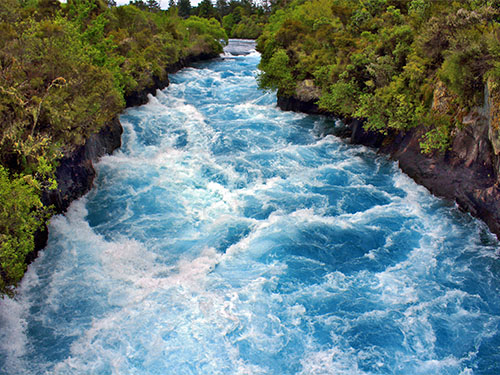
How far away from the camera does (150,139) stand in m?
20.8

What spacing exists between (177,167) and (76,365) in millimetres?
10324

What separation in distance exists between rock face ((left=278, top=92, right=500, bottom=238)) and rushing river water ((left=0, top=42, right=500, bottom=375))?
1.59 ft

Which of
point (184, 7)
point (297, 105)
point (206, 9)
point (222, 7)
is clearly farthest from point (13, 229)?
point (222, 7)

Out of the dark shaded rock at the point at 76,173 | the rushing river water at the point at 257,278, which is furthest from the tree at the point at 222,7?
the rushing river water at the point at 257,278

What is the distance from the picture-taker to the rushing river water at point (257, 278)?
8.59 meters

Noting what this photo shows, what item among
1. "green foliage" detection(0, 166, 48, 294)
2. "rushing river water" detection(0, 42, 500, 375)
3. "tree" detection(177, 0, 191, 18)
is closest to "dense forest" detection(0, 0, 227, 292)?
"green foliage" detection(0, 166, 48, 294)

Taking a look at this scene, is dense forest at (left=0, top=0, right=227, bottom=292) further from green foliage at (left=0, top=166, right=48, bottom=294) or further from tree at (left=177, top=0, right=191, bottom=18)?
tree at (left=177, top=0, right=191, bottom=18)

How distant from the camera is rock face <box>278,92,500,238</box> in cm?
1236

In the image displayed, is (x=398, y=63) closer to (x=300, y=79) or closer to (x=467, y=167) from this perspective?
(x=467, y=167)

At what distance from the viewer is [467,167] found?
13453 mm

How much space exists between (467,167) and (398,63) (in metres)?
7.12

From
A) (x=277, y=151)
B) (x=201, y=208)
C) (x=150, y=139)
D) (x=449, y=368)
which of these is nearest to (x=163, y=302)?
(x=201, y=208)

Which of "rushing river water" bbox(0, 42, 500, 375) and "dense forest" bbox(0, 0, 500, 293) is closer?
"rushing river water" bbox(0, 42, 500, 375)

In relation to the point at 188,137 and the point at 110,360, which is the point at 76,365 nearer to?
the point at 110,360
